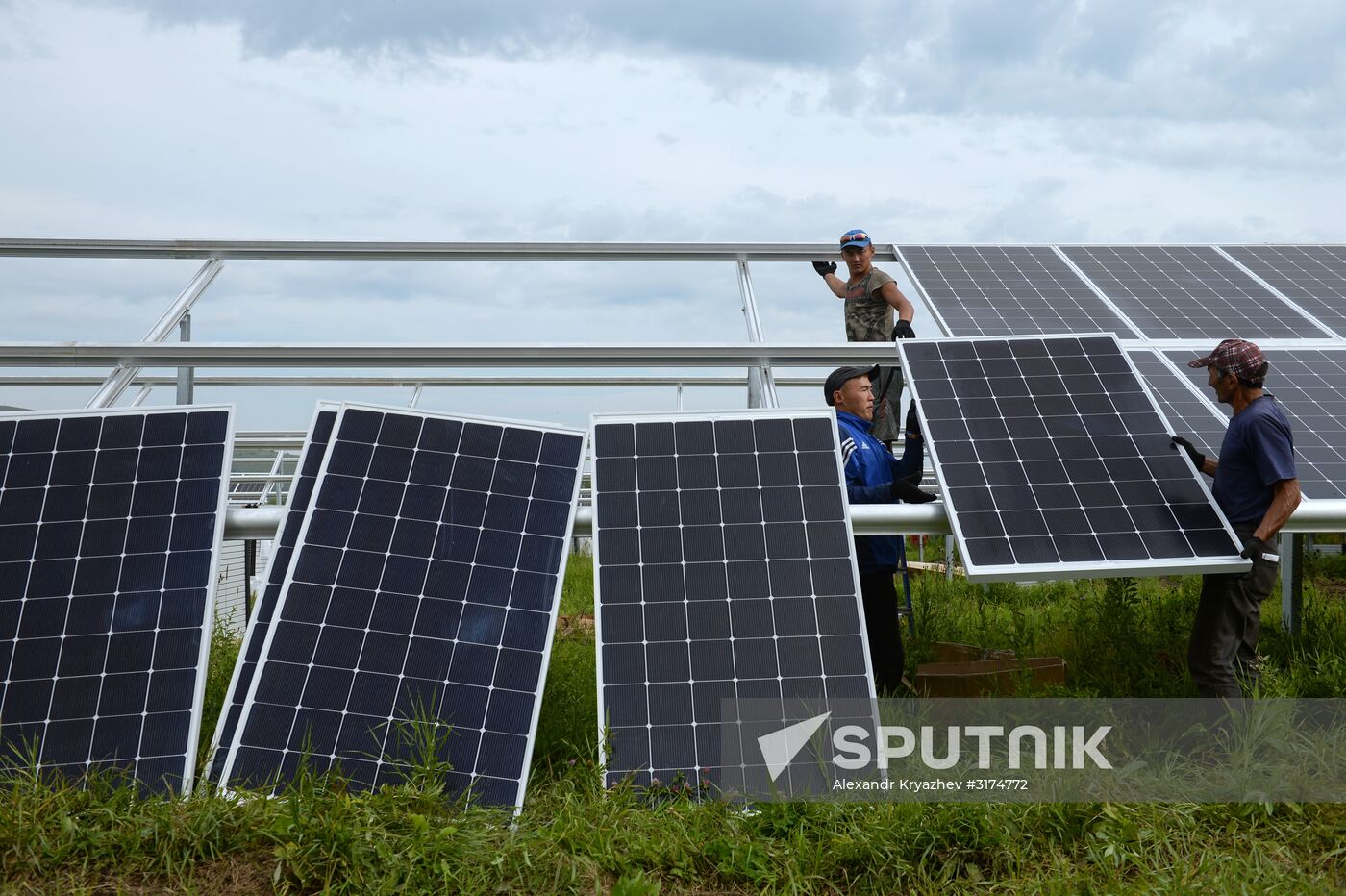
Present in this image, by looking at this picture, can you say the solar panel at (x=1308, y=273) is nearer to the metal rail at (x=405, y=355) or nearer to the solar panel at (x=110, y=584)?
the metal rail at (x=405, y=355)

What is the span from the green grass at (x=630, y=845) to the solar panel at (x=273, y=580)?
0.43m

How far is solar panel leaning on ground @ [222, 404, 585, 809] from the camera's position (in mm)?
4629

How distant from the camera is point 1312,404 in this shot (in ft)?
22.2

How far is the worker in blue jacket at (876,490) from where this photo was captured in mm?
5926

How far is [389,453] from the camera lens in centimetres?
547

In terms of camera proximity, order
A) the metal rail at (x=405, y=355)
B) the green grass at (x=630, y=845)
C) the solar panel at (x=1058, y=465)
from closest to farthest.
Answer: the green grass at (x=630, y=845) → the solar panel at (x=1058, y=465) → the metal rail at (x=405, y=355)

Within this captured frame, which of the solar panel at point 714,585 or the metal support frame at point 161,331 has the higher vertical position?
the metal support frame at point 161,331

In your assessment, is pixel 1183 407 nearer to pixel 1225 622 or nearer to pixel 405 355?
pixel 1225 622

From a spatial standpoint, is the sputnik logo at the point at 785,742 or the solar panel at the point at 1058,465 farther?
the solar panel at the point at 1058,465

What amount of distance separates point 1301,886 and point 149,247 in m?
9.12

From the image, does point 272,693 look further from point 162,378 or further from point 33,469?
point 162,378

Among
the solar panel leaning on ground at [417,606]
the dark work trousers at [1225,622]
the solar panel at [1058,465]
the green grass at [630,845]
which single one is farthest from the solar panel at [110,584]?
the dark work trousers at [1225,622]

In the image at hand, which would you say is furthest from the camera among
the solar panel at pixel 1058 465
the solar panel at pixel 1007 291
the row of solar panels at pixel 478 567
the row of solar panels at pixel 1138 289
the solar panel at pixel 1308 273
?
the solar panel at pixel 1308 273

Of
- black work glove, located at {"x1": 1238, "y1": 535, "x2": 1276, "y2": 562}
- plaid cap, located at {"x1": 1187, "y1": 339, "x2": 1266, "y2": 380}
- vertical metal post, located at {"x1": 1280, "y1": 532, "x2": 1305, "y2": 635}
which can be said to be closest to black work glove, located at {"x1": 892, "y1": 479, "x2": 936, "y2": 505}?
black work glove, located at {"x1": 1238, "y1": 535, "x2": 1276, "y2": 562}
